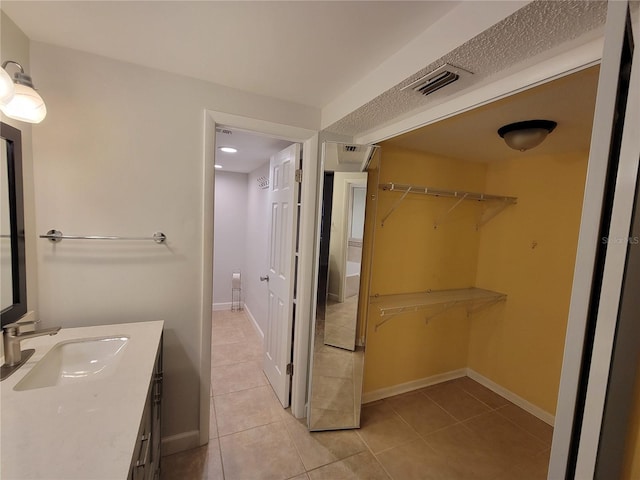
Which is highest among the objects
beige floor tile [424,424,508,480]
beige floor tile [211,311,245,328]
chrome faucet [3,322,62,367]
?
chrome faucet [3,322,62,367]

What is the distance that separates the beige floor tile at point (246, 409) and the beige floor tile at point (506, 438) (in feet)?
5.34

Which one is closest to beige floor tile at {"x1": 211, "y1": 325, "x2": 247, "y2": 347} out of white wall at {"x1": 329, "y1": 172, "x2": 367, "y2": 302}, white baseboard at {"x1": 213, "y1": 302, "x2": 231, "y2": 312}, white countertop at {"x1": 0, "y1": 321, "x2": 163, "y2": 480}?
white baseboard at {"x1": 213, "y1": 302, "x2": 231, "y2": 312}

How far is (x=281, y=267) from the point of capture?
7.49 ft

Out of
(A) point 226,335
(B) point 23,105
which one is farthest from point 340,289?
(A) point 226,335

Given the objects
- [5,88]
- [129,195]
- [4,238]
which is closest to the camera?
[5,88]

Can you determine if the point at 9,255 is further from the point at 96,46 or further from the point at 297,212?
the point at 297,212

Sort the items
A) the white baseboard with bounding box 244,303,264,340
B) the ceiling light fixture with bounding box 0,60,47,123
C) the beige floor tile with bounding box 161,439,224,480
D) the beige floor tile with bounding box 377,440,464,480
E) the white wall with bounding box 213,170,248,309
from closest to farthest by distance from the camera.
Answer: the ceiling light fixture with bounding box 0,60,47,123 < the beige floor tile with bounding box 161,439,224,480 < the beige floor tile with bounding box 377,440,464,480 < the white baseboard with bounding box 244,303,264,340 < the white wall with bounding box 213,170,248,309

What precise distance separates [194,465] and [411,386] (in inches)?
76.8

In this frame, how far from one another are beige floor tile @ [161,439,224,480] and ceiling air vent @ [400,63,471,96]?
243 centimetres

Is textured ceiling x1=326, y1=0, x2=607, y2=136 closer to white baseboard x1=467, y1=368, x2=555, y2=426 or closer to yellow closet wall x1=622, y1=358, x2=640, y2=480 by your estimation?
yellow closet wall x1=622, y1=358, x2=640, y2=480

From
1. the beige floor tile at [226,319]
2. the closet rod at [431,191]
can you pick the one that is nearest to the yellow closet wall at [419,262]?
the closet rod at [431,191]

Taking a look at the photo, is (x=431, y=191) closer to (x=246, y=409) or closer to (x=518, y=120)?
(x=518, y=120)

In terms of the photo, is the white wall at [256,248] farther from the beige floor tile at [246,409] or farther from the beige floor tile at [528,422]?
the beige floor tile at [528,422]

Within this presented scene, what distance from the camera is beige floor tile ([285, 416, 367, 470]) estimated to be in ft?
5.83
